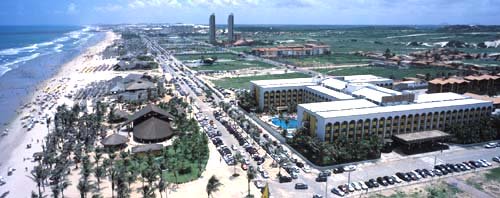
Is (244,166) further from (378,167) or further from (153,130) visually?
(153,130)

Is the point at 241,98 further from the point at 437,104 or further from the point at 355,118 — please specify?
the point at 437,104

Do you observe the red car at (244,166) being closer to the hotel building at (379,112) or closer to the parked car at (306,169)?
the parked car at (306,169)

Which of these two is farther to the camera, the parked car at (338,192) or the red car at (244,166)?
the red car at (244,166)

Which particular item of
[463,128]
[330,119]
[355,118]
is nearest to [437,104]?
[463,128]

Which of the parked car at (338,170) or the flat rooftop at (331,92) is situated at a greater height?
the flat rooftop at (331,92)

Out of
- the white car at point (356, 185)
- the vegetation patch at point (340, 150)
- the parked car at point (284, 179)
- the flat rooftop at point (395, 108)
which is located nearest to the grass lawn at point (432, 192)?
the white car at point (356, 185)

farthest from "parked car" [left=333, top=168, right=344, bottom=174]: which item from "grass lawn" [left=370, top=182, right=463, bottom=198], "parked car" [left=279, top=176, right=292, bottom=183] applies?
"grass lawn" [left=370, top=182, right=463, bottom=198]

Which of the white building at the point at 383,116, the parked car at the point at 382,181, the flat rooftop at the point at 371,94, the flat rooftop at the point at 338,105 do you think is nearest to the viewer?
the parked car at the point at 382,181

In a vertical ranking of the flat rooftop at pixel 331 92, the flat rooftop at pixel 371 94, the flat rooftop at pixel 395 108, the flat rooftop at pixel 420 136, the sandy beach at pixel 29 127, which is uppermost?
the flat rooftop at pixel 371 94
